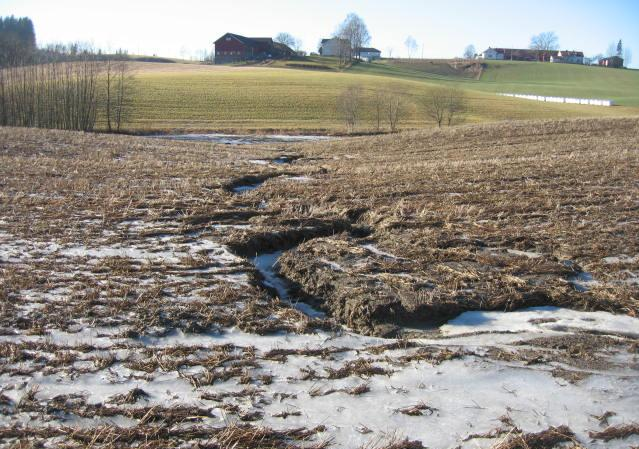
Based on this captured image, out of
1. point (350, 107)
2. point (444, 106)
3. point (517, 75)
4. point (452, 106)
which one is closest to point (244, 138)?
point (350, 107)

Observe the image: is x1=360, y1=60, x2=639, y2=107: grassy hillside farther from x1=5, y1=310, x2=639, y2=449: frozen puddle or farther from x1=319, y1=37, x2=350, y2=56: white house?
x1=5, y1=310, x2=639, y2=449: frozen puddle

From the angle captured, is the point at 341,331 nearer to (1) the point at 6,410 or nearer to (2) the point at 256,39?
(1) the point at 6,410

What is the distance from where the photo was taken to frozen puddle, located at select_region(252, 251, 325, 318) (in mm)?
6738

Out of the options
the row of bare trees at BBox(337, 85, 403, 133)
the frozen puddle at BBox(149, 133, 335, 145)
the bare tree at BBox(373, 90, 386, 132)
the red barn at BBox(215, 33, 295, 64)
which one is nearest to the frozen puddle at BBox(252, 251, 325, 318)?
the frozen puddle at BBox(149, 133, 335, 145)

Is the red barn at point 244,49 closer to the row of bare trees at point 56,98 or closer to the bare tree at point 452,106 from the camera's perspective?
the row of bare trees at point 56,98

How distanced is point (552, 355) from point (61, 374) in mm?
4635

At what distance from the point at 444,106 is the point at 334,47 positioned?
99.1 metres

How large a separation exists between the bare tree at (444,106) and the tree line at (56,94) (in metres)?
31.8

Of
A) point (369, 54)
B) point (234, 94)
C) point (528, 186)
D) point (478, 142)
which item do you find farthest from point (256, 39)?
point (528, 186)

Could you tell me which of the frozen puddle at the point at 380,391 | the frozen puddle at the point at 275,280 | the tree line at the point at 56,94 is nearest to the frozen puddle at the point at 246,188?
the frozen puddle at the point at 275,280

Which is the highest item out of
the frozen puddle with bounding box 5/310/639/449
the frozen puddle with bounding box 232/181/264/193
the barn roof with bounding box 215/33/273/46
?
the barn roof with bounding box 215/33/273/46

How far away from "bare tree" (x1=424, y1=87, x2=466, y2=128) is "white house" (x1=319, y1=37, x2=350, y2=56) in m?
76.3

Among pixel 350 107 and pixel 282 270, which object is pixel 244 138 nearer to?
pixel 350 107

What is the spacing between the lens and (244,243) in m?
8.82
